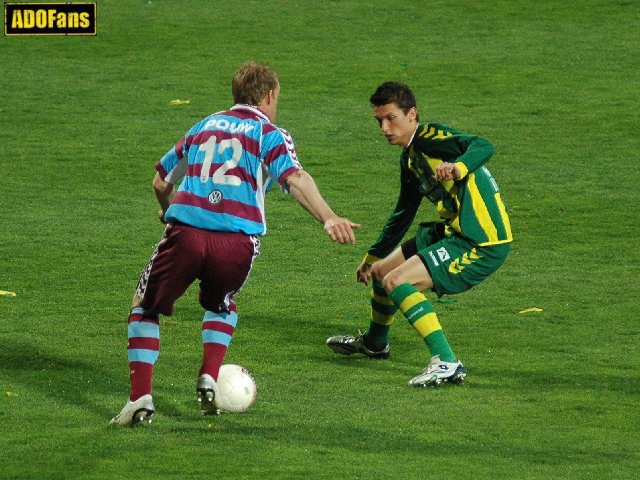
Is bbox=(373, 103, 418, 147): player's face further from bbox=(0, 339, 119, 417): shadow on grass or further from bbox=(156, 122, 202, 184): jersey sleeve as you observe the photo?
bbox=(0, 339, 119, 417): shadow on grass

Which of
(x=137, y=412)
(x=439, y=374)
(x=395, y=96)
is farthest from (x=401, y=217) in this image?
(x=137, y=412)

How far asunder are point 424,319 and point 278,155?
1.58 metres

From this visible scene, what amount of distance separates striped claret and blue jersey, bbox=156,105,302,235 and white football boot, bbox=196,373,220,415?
758mm

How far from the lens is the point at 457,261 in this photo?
8344 mm

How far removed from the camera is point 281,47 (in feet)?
61.3

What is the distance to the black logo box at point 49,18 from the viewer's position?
19234 mm

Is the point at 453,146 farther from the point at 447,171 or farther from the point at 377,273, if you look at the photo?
the point at 377,273

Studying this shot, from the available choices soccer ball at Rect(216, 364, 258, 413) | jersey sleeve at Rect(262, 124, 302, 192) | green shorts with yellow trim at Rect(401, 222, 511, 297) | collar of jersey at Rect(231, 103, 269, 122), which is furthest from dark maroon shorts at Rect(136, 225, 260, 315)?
green shorts with yellow trim at Rect(401, 222, 511, 297)

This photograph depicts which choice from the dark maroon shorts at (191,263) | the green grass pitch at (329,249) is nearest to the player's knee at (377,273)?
the green grass pitch at (329,249)

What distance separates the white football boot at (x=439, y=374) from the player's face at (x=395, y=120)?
1317 millimetres

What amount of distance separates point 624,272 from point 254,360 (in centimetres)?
359

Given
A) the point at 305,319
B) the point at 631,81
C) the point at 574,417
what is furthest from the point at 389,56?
the point at 574,417

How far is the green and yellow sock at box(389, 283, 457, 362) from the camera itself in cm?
808

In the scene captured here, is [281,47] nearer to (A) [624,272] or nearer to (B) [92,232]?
(B) [92,232]
